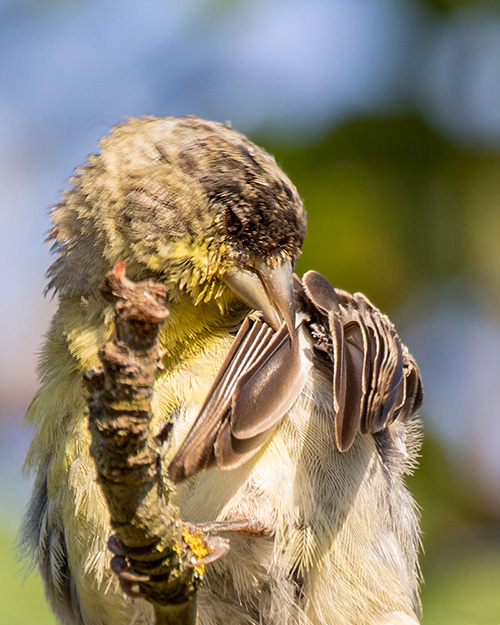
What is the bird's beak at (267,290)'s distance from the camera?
2.66 metres

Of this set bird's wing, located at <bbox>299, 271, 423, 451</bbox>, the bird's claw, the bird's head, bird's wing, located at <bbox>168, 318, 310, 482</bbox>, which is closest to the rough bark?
the bird's claw

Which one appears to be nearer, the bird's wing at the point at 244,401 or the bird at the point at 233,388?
the bird's wing at the point at 244,401

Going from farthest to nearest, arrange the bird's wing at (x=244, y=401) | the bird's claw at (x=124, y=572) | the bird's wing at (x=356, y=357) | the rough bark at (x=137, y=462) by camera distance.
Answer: the bird's wing at (x=356, y=357) < the bird's wing at (x=244, y=401) < the bird's claw at (x=124, y=572) < the rough bark at (x=137, y=462)

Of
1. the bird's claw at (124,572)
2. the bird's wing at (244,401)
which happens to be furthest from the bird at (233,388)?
the bird's claw at (124,572)

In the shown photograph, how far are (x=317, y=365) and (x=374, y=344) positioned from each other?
24cm

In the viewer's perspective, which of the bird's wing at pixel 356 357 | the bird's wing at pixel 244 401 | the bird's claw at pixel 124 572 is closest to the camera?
the bird's claw at pixel 124 572

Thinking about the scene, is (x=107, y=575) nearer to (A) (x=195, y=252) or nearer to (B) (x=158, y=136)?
(A) (x=195, y=252)

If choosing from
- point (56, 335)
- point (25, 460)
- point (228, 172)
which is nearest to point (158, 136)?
point (228, 172)

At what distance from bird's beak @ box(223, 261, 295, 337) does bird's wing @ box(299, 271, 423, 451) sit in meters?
0.18

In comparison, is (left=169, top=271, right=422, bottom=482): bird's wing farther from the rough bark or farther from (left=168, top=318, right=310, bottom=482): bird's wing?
the rough bark

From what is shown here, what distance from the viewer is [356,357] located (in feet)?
8.99

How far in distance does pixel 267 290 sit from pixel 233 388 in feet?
1.14

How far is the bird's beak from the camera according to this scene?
2664 millimetres

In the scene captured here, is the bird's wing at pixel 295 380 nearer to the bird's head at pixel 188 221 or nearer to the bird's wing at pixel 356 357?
the bird's wing at pixel 356 357
